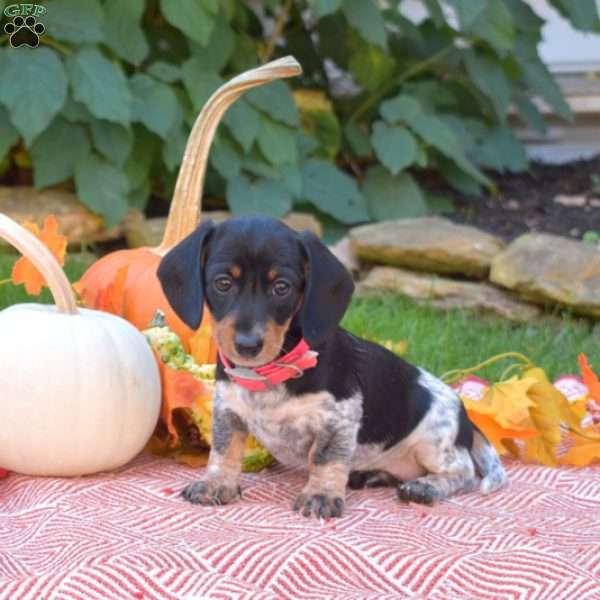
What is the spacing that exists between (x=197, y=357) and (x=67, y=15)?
105 inches

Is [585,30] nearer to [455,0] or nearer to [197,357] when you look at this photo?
[455,0]

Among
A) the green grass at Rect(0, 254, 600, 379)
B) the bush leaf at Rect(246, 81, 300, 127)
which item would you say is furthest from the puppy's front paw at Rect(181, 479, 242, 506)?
the bush leaf at Rect(246, 81, 300, 127)

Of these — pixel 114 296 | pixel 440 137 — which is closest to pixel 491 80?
pixel 440 137

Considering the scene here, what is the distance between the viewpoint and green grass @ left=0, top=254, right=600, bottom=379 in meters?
5.13

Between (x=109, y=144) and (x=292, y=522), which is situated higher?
(x=109, y=144)

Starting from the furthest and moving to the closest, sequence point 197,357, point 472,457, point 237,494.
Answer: point 197,357
point 472,457
point 237,494

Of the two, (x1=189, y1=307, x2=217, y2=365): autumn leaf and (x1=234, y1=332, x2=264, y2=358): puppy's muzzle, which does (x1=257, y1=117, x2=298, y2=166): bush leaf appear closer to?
(x1=189, y1=307, x2=217, y2=365): autumn leaf

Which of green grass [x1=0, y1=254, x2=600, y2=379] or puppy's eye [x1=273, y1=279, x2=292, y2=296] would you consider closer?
puppy's eye [x1=273, y1=279, x2=292, y2=296]

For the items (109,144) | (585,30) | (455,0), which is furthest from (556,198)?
(109,144)

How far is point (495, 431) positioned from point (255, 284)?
120cm

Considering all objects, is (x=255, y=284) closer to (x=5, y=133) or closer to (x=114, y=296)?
(x=114, y=296)

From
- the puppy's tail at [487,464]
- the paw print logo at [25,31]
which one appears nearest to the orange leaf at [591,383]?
the puppy's tail at [487,464]

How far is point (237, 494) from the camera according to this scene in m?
3.34

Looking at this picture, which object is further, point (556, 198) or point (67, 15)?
point (556, 198)
